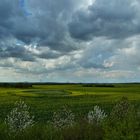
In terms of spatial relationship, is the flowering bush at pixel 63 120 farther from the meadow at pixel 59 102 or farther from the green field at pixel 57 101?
the green field at pixel 57 101

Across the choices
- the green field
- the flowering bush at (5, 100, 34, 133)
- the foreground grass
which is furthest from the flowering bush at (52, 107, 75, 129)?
the green field

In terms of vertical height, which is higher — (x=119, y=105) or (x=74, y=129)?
(x=119, y=105)

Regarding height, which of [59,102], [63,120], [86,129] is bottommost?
[59,102]

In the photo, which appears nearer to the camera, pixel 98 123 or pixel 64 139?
pixel 64 139

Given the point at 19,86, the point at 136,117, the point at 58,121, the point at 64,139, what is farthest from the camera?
the point at 19,86

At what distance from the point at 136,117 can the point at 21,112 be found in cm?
486

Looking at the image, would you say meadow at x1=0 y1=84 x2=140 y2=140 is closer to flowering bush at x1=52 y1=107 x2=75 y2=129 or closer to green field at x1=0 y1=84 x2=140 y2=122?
green field at x1=0 y1=84 x2=140 y2=122

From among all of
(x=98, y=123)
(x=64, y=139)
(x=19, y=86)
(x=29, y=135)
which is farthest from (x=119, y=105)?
(x=19, y=86)

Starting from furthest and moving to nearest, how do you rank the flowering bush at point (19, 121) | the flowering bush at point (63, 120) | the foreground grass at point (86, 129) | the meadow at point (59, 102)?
the meadow at point (59, 102) → the flowering bush at point (63, 120) → the flowering bush at point (19, 121) → the foreground grass at point (86, 129)

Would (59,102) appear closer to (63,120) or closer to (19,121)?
(63,120)

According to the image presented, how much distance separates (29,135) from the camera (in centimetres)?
1576

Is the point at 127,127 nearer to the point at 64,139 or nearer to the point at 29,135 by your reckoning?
the point at 64,139

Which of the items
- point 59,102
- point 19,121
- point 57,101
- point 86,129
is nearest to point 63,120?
point 86,129

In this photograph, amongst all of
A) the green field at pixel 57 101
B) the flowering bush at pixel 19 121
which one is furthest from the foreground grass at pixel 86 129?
the green field at pixel 57 101
